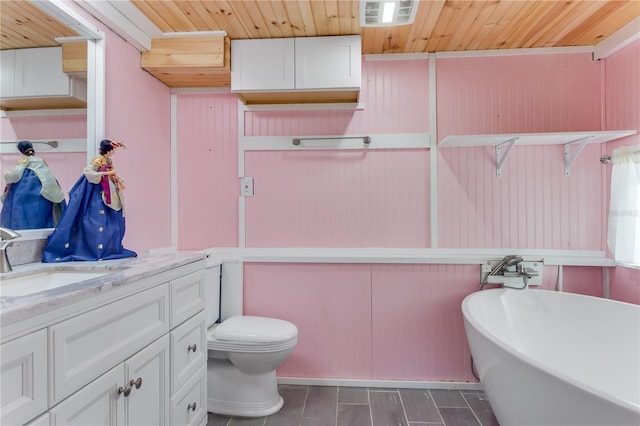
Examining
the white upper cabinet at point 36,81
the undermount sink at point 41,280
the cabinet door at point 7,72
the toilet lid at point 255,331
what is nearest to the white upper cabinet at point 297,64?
the white upper cabinet at point 36,81

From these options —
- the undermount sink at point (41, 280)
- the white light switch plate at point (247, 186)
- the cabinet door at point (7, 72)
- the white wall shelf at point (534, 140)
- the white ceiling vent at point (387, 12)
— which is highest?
the white ceiling vent at point (387, 12)

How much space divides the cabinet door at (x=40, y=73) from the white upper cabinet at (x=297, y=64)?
0.85 metres

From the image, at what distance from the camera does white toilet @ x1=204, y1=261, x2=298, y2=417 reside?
1733mm

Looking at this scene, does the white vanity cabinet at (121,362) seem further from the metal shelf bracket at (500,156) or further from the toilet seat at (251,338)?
the metal shelf bracket at (500,156)

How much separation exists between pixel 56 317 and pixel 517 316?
2174mm

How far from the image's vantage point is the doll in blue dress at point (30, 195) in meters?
1.23

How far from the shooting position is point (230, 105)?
2.25m

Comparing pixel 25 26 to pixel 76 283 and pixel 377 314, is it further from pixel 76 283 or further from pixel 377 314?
pixel 377 314

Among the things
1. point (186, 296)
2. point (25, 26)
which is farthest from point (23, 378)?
point (25, 26)

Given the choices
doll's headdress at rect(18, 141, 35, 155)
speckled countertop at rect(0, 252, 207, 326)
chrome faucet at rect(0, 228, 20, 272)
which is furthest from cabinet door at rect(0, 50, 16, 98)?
speckled countertop at rect(0, 252, 207, 326)

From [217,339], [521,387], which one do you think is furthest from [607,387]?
[217,339]

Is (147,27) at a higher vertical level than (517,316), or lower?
higher

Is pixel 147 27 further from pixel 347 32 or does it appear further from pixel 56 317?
pixel 56 317

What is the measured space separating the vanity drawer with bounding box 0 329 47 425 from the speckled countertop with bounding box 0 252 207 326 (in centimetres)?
6
